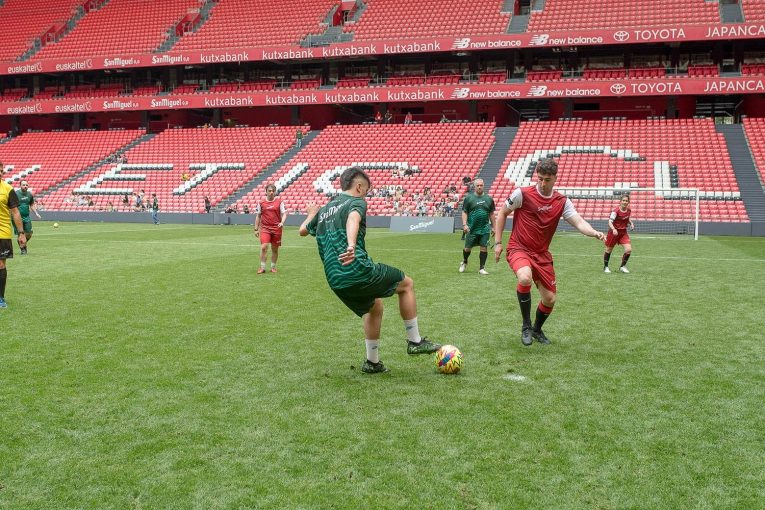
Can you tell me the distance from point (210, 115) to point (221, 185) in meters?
14.1

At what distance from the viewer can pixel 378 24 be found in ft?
148

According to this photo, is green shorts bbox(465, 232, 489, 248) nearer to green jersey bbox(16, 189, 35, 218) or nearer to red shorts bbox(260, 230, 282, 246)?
red shorts bbox(260, 230, 282, 246)

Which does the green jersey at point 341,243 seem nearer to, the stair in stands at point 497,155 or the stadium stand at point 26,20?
the stair in stands at point 497,155

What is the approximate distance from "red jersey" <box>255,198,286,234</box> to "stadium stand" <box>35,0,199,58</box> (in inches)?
1507

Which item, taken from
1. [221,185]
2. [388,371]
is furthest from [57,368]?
[221,185]

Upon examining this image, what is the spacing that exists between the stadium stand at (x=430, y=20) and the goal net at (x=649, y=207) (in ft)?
48.8

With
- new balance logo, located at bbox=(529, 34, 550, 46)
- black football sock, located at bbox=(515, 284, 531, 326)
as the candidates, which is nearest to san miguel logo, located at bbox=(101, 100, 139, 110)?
new balance logo, located at bbox=(529, 34, 550, 46)

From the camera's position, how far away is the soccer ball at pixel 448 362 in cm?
625

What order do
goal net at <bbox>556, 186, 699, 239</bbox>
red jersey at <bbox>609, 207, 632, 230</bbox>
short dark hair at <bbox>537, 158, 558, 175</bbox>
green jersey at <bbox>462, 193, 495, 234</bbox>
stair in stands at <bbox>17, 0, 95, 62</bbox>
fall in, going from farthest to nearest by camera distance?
stair in stands at <bbox>17, 0, 95, 62</bbox>
goal net at <bbox>556, 186, 699, 239</bbox>
red jersey at <bbox>609, 207, 632, 230</bbox>
green jersey at <bbox>462, 193, 495, 234</bbox>
short dark hair at <bbox>537, 158, 558, 175</bbox>

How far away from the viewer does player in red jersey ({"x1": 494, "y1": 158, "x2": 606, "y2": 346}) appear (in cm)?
766

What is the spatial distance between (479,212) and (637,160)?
23144mm

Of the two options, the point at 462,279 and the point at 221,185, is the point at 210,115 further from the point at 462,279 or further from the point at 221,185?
the point at 462,279

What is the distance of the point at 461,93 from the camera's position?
40.8 m

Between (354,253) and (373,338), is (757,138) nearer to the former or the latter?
(373,338)
